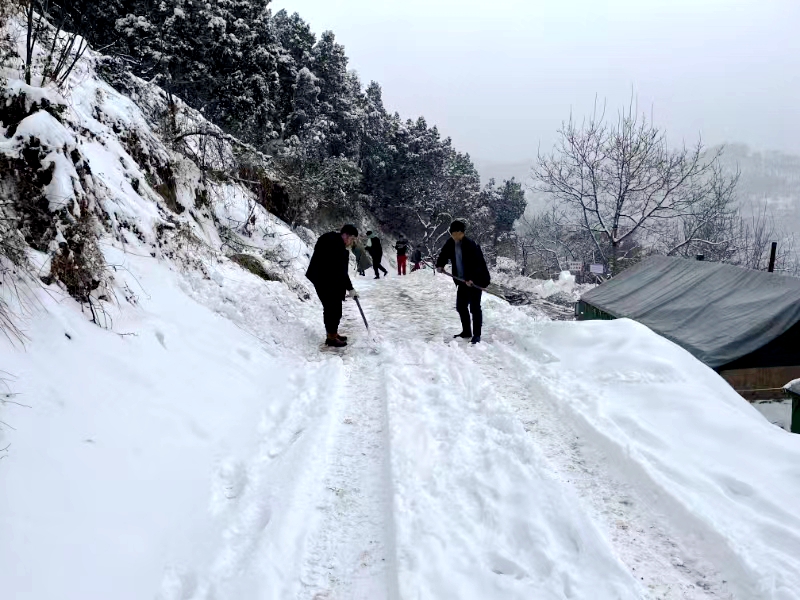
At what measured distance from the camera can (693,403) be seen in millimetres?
4504

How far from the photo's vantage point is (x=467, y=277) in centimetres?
758

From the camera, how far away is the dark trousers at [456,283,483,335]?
725 cm

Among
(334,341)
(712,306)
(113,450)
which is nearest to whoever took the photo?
(113,450)

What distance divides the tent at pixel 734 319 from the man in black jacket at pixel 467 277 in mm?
4308

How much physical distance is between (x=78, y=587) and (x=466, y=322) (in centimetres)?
587

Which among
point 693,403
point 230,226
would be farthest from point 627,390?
point 230,226

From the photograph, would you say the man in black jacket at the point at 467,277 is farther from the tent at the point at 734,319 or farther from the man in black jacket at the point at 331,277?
the tent at the point at 734,319

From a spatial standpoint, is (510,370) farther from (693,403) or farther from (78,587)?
(78,587)

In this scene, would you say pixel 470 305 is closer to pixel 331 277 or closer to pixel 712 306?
pixel 331 277

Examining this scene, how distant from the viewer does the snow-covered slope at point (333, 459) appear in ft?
8.52

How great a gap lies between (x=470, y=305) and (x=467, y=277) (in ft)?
1.37

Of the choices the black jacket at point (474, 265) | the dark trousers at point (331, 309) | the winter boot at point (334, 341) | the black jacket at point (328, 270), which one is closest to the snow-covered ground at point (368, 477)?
the winter boot at point (334, 341)

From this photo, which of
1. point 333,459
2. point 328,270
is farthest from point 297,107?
point 333,459

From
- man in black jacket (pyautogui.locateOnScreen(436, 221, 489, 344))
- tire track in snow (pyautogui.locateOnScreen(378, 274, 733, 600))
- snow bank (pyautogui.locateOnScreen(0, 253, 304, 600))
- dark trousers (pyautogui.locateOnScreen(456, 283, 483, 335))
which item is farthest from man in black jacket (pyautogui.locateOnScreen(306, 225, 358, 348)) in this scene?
tire track in snow (pyautogui.locateOnScreen(378, 274, 733, 600))
